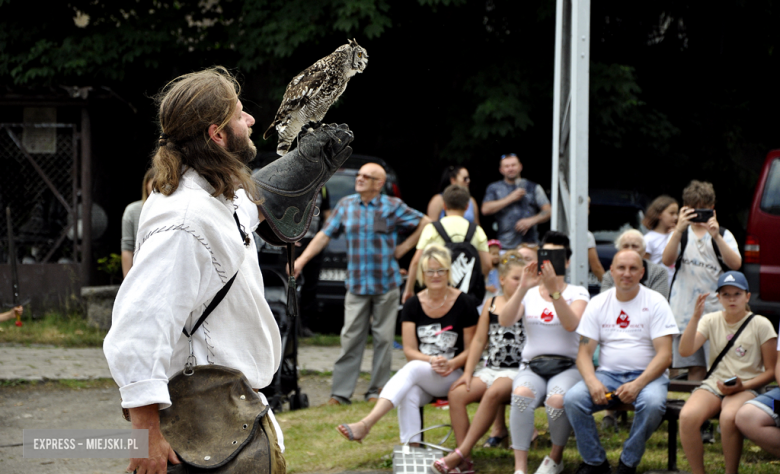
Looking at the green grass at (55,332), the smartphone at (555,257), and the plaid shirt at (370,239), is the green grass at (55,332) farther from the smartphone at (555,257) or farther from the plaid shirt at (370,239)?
the smartphone at (555,257)

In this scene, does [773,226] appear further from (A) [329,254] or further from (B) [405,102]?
(B) [405,102]

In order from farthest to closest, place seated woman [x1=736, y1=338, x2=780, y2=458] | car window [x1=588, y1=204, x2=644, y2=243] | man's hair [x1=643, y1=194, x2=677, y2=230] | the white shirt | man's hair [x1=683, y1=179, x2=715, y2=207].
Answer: car window [x1=588, y1=204, x2=644, y2=243]
man's hair [x1=643, y1=194, x2=677, y2=230]
man's hair [x1=683, y1=179, x2=715, y2=207]
seated woman [x1=736, y1=338, x2=780, y2=458]
the white shirt

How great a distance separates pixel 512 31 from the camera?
1130cm

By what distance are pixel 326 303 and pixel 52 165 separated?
4547 millimetres

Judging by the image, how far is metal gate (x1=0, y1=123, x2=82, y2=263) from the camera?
10320 millimetres

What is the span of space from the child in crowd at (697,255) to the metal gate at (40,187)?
7937mm

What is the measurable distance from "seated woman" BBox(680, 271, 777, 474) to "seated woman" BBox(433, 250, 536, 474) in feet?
3.59

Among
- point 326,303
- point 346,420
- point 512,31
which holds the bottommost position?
point 346,420

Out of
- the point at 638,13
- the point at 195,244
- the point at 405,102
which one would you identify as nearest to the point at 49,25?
the point at 405,102

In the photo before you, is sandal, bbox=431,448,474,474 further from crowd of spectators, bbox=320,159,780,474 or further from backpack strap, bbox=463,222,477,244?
backpack strap, bbox=463,222,477,244

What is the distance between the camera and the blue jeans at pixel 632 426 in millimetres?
4383

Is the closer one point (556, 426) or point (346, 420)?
point (556, 426)

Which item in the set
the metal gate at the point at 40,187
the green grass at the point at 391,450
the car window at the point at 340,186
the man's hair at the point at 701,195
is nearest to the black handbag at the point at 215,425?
the green grass at the point at 391,450

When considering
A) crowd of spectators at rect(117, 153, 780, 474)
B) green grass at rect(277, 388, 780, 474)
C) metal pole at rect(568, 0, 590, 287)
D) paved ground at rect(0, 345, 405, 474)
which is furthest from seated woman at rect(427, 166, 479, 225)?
metal pole at rect(568, 0, 590, 287)
